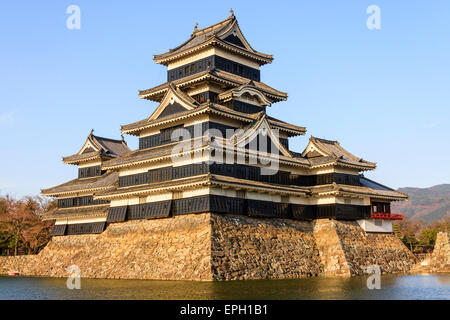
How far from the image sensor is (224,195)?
110 feet

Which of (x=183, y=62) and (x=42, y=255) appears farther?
(x=42, y=255)

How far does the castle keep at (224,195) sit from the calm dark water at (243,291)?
8.71ft

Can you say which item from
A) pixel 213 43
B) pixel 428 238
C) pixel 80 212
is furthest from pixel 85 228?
pixel 428 238

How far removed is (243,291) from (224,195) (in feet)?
32.2

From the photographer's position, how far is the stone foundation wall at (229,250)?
102 feet

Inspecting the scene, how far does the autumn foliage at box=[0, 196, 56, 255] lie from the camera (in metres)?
54.3

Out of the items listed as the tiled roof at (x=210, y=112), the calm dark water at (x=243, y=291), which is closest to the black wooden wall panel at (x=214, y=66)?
the tiled roof at (x=210, y=112)

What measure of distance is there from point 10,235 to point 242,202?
32.6 metres

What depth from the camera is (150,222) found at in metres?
36.2

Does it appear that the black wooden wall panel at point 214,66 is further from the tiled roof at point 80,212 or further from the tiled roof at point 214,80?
the tiled roof at point 80,212
